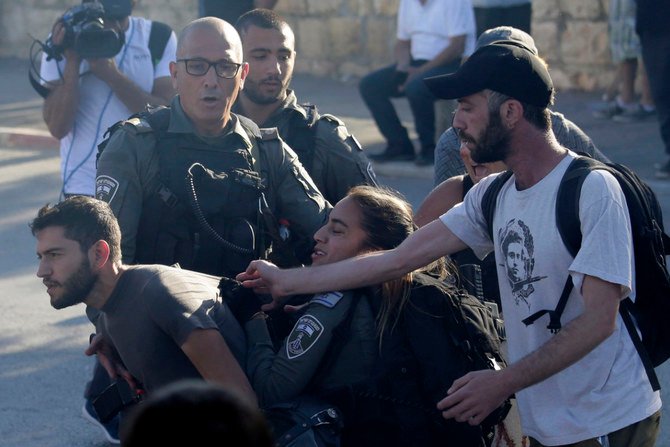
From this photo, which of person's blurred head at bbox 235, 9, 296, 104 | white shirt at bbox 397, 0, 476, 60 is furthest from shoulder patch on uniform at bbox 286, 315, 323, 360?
white shirt at bbox 397, 0, 476, 60

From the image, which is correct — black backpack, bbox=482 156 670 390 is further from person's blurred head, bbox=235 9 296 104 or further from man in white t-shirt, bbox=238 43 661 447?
person's blurred head, bbox=235 9 296 104

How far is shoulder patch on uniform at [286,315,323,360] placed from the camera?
11.0ft

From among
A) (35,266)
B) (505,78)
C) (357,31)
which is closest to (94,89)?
(35,266)

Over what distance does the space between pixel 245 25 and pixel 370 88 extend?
17.7ft

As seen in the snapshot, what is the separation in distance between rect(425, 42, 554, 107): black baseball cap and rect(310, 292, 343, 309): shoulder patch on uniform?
72cm

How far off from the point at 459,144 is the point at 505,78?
187 cm

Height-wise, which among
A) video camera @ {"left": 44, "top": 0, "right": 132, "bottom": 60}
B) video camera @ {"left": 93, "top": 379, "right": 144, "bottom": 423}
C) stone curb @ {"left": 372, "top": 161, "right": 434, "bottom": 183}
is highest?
video camera @ {"left": 44, "top": 0, "right": 132, "bottom": 60}

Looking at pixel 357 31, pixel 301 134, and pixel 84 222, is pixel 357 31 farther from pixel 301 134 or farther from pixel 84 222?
pixel 84 222

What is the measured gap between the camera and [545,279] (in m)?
2.93

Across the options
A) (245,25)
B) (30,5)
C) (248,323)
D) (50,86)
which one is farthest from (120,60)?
(30,5)

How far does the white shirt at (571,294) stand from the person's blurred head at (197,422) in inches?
65.4

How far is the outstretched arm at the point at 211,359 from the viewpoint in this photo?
3.33 m

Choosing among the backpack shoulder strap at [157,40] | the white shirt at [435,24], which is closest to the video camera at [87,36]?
the backpack shoulder strap at [157,40]

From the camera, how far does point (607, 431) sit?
9.61 ft
